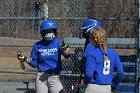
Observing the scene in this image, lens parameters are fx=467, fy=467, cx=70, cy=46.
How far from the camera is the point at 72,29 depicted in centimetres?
1049

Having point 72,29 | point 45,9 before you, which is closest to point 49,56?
point 45,9

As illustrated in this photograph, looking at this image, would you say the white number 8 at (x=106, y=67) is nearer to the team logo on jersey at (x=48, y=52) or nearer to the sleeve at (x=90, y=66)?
the sleeve at (x=90, y=66)

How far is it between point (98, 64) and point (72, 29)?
4289mm

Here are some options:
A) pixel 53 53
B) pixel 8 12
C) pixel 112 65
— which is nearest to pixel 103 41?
pixel 112 65

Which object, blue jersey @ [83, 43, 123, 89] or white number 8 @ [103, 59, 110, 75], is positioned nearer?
blue jersey @ [83, 43, 123, 89]

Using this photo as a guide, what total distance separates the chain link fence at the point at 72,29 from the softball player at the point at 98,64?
1.84m

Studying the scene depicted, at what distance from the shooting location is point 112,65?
642 centimetres

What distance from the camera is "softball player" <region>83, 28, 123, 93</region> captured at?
20.3 feet

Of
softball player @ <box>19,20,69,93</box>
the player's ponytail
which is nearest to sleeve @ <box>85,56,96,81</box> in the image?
the player's ponytail

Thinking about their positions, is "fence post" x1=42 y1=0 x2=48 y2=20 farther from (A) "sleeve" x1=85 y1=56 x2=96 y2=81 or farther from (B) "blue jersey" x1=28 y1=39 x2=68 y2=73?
(A) "sleeve" x1=85 y1=56 x2=96 y2=81

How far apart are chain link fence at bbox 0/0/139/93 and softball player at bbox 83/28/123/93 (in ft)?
6.02

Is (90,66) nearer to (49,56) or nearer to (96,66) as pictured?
(96,66)

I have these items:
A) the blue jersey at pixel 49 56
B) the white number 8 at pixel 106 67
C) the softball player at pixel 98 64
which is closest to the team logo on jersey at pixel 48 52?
the blue jersey at pixel 49 56

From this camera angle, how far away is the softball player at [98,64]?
20.3 feet
